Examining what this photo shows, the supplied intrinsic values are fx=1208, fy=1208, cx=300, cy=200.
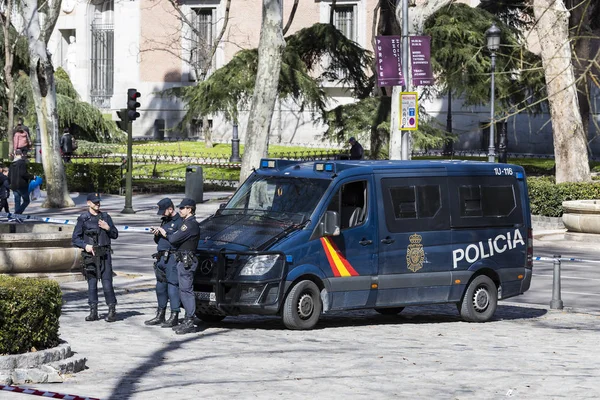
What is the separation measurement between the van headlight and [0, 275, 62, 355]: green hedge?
3.22m

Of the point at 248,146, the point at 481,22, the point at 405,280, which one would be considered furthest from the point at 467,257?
the point at 481,22

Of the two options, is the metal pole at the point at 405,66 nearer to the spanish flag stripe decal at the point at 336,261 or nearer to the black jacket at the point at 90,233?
the spanish flag stripe decal at the point at 336,261

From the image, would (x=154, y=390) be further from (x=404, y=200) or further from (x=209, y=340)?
(x=404, y=200)

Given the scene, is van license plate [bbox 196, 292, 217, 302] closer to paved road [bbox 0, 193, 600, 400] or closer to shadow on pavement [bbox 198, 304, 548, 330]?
paved road [bbox 0, 193, 600, 400]

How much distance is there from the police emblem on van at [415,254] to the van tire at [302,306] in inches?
58.6

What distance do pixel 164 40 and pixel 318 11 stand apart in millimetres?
8761

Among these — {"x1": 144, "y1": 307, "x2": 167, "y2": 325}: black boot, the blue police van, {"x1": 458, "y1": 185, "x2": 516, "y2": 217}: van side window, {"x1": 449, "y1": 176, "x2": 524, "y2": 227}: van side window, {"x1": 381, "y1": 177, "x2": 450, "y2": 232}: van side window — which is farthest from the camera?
{"x1": 458, "y1": 185, "x2": 516, "y2": 217}: van side window

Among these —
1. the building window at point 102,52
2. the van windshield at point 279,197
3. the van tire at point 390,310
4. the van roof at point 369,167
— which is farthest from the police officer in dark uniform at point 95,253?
the building window at point 102,52

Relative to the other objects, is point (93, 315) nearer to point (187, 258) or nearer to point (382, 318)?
point (187, 258)

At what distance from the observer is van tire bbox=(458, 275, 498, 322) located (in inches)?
649

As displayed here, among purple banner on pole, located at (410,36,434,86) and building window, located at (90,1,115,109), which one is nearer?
purple banner on pole, located at (410,36,434,86)

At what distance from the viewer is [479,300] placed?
16656 millimetres

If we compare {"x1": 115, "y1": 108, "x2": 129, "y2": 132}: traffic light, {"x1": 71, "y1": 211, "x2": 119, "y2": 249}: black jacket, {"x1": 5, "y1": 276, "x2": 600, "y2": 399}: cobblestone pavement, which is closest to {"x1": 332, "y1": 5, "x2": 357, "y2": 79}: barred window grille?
{"x1": 115, "y1": 108, "x2": 129, "y2": 132}: traffic light

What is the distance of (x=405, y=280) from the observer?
15.8 m
